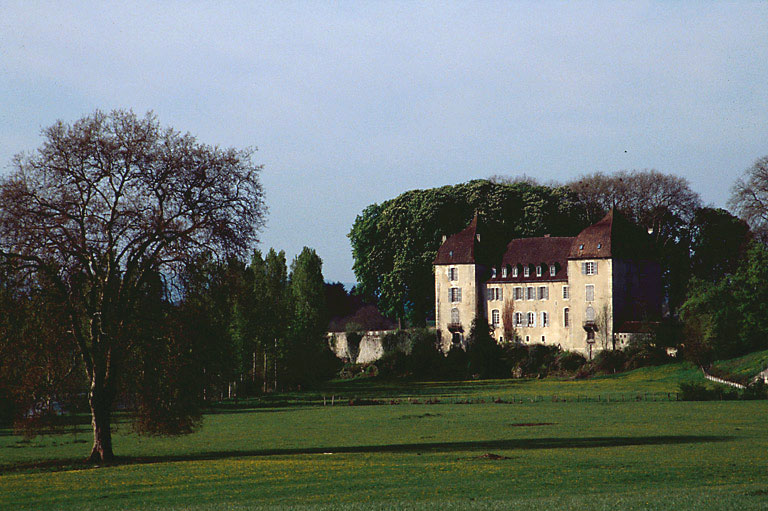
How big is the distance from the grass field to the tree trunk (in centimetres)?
67

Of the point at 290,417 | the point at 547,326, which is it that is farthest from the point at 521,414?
the point at 547,326

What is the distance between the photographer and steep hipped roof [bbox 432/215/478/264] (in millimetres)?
91062

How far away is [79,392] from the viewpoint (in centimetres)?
3306

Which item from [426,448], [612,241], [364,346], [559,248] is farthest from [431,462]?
[364,346]

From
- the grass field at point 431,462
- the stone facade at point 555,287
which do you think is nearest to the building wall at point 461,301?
the stone facade at point 555,287

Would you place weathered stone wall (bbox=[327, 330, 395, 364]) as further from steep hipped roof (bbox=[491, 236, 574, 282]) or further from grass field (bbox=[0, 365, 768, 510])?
grass field (bbox=[0, 365, 768, 510])

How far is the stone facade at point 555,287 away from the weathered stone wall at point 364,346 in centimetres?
686

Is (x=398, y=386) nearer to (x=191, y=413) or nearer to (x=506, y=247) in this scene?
(x=506, y=247)

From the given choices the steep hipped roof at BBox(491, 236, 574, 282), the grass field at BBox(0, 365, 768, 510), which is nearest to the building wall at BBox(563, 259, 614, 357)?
the steep hipped roof at BBox(491, 236, 574, 282)

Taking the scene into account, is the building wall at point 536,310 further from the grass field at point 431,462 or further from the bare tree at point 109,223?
the bare tree at point 109,223

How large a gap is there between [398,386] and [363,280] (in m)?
18.9

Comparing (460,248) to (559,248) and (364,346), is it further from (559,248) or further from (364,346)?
(364,346)

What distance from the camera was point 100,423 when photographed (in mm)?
32219

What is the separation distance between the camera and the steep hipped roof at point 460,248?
91062 millimetres
